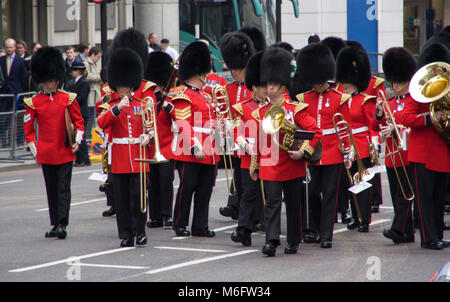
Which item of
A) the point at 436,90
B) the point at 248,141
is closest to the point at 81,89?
the point at 248,141

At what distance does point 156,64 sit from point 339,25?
20855 millimetres

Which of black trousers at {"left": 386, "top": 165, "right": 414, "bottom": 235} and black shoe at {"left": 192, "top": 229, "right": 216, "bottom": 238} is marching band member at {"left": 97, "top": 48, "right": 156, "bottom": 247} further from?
black trousers at {"left": 386, "top": 165, "right": 414, "bottom": 235}

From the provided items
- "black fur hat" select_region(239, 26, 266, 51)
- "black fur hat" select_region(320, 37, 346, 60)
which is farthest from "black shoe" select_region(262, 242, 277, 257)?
"black fur hat" select_region(320, 37, 346, 60)

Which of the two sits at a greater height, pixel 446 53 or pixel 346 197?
pixel 446 53

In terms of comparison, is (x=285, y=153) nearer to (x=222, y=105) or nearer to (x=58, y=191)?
(x=222, y=105)

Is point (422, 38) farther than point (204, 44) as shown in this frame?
Yes

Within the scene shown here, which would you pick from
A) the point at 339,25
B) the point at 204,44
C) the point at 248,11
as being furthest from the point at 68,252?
the point at 339,25

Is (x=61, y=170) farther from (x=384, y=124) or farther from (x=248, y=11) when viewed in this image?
(x=248, y=11)

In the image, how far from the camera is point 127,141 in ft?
31.4

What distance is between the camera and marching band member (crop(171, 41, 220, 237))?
10.1 m

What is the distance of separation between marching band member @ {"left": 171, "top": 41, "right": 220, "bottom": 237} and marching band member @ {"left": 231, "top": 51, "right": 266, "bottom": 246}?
45 cm

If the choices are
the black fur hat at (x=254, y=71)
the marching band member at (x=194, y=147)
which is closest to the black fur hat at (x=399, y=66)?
the black fur hat at (x=254, y=71)

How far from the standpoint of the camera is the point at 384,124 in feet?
32.6

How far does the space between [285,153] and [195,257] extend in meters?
1.26
